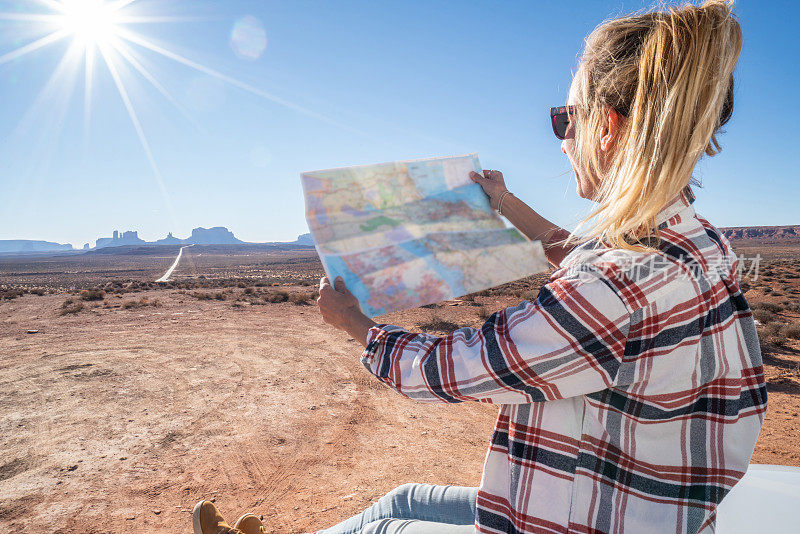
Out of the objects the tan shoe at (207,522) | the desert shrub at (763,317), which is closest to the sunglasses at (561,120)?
the tan shoe at (207,522)

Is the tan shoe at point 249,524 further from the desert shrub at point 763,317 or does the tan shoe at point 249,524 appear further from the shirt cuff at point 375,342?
the desert shrub at point 763,317

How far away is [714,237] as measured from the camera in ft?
3.31

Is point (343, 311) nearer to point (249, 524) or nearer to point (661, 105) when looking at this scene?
point (661, 105)

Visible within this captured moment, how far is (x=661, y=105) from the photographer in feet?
2.78

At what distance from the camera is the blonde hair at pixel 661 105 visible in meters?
0.84

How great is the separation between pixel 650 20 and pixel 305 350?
793 centimetres

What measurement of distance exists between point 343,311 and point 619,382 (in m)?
0.79

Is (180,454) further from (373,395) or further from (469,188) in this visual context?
(469,188)

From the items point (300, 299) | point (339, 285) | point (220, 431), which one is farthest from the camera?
point (300, 299)

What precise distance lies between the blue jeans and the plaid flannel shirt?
0.49 m

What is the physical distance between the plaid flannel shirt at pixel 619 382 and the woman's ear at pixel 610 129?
0.20 metres

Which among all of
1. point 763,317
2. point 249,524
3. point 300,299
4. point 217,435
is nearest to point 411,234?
point 249,524

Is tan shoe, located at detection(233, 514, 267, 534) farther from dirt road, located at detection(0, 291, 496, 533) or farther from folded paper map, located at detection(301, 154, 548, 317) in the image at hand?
dirt road, located at detection(0, 291, 496, 533)

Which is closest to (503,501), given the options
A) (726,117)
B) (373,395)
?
(726,117)
